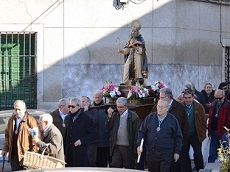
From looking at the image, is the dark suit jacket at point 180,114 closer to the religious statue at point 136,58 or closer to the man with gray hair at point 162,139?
the man with gray hair at point 162,139

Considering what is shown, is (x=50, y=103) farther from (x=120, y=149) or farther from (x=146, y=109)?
(x=120, y=149)

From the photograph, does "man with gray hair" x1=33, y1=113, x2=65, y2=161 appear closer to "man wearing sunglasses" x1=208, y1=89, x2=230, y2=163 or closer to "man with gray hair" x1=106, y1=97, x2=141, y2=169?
"man with gray hair" x1=106, y1=97, x2=141, y2=169

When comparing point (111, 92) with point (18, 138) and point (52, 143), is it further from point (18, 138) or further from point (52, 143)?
point (52, 143)

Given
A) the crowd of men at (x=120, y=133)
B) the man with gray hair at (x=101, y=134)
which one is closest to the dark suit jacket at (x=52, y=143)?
the crowd of men at (x=120, y=133)

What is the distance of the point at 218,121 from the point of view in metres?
14.9

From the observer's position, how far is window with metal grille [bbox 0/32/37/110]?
808 inches

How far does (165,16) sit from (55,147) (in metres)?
9.60

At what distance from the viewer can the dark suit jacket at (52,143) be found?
11321mm

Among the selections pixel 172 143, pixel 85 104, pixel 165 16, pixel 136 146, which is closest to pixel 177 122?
pixel 172 143

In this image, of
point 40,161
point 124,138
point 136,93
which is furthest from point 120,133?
point 40,161

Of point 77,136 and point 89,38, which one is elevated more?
point 89,38

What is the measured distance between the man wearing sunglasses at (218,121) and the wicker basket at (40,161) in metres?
4.93

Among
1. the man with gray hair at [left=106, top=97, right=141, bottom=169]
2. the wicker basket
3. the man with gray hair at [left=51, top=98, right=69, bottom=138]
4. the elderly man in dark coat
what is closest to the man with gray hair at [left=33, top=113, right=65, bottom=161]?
the wicker basket

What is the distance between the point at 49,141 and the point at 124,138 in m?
2.00
